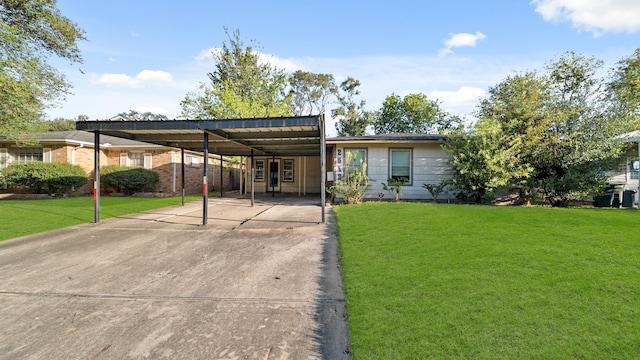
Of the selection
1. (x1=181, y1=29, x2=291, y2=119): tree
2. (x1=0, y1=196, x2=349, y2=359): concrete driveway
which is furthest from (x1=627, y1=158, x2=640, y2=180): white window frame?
(x1=181, y1=29, x2=291, y2=119): tree

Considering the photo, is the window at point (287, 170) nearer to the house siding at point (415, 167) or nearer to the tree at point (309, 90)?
the house siding at point (415, 167)

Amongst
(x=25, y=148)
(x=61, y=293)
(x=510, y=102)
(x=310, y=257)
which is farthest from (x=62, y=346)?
(x=25, y=148)

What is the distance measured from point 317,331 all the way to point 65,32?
15295 millimetres

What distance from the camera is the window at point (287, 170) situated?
64.0 feet

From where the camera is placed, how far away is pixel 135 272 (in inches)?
177

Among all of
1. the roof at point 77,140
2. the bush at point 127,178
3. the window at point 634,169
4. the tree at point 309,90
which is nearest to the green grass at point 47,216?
the bush at point 127,178

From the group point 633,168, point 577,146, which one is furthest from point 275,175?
point 633,168

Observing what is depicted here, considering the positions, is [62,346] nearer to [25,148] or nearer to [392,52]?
[392,52]

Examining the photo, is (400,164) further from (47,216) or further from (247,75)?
(247,75)

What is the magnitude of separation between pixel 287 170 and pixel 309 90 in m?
20.4

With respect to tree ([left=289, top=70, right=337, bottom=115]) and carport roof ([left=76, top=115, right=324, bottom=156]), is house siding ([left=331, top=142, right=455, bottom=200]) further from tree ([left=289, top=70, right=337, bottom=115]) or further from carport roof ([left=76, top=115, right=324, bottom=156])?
tree ([left=289, top=70, right=337, bottom=115])

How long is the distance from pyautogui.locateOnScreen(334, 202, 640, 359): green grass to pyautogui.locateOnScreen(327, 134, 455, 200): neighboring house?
6.58 m

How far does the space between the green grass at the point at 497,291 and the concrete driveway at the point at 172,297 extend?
0.45 meters

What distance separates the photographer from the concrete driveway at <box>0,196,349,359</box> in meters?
2.61
